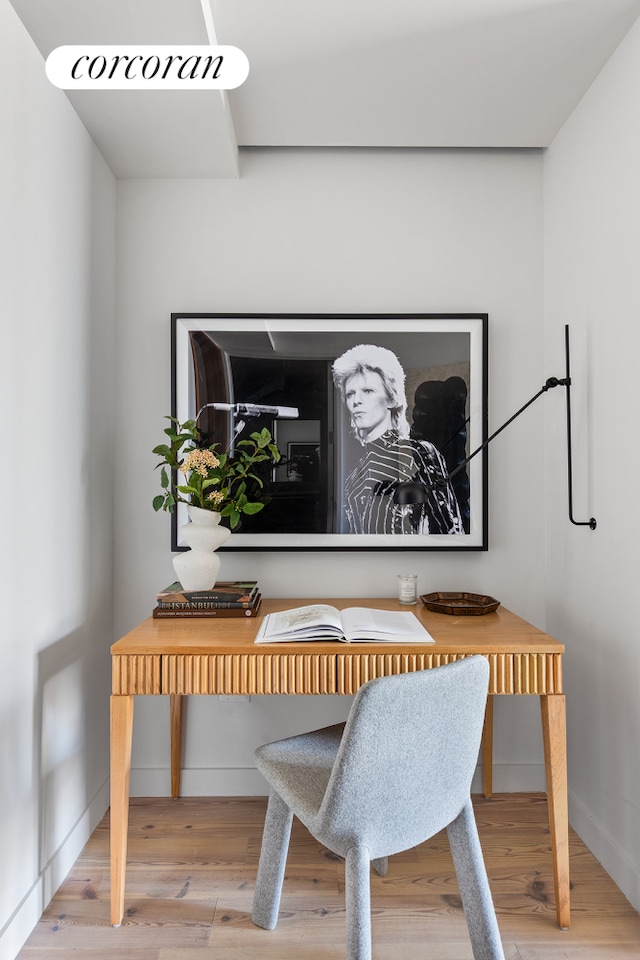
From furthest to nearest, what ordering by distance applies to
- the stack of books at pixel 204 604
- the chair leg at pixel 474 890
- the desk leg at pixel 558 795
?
the stack of books at pixel 204 604
the desk leg at pixel 558 795
the chair leg at pixel 474 890

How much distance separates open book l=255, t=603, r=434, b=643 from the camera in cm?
179

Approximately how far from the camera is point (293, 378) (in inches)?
95.7

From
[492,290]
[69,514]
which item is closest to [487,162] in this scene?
[492,290]

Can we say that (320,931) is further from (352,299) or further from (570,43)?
(570,43)

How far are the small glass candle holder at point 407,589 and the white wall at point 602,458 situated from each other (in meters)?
0.53

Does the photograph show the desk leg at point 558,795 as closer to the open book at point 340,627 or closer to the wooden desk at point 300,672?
the wooden desk at point 300,672

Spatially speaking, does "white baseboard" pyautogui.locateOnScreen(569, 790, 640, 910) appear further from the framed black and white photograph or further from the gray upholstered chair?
the framed black and white photograph

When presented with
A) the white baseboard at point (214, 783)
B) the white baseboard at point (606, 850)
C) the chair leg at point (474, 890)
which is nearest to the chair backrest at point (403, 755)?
the chair leg at point (474, 890)

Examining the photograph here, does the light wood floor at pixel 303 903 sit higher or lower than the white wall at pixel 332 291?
lower

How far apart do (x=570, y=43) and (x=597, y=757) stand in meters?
2.13

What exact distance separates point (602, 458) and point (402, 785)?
1.18 m

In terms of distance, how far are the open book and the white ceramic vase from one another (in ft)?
0.84

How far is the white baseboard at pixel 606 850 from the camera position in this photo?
1.80 metres

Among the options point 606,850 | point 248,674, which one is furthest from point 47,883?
point 606,850
